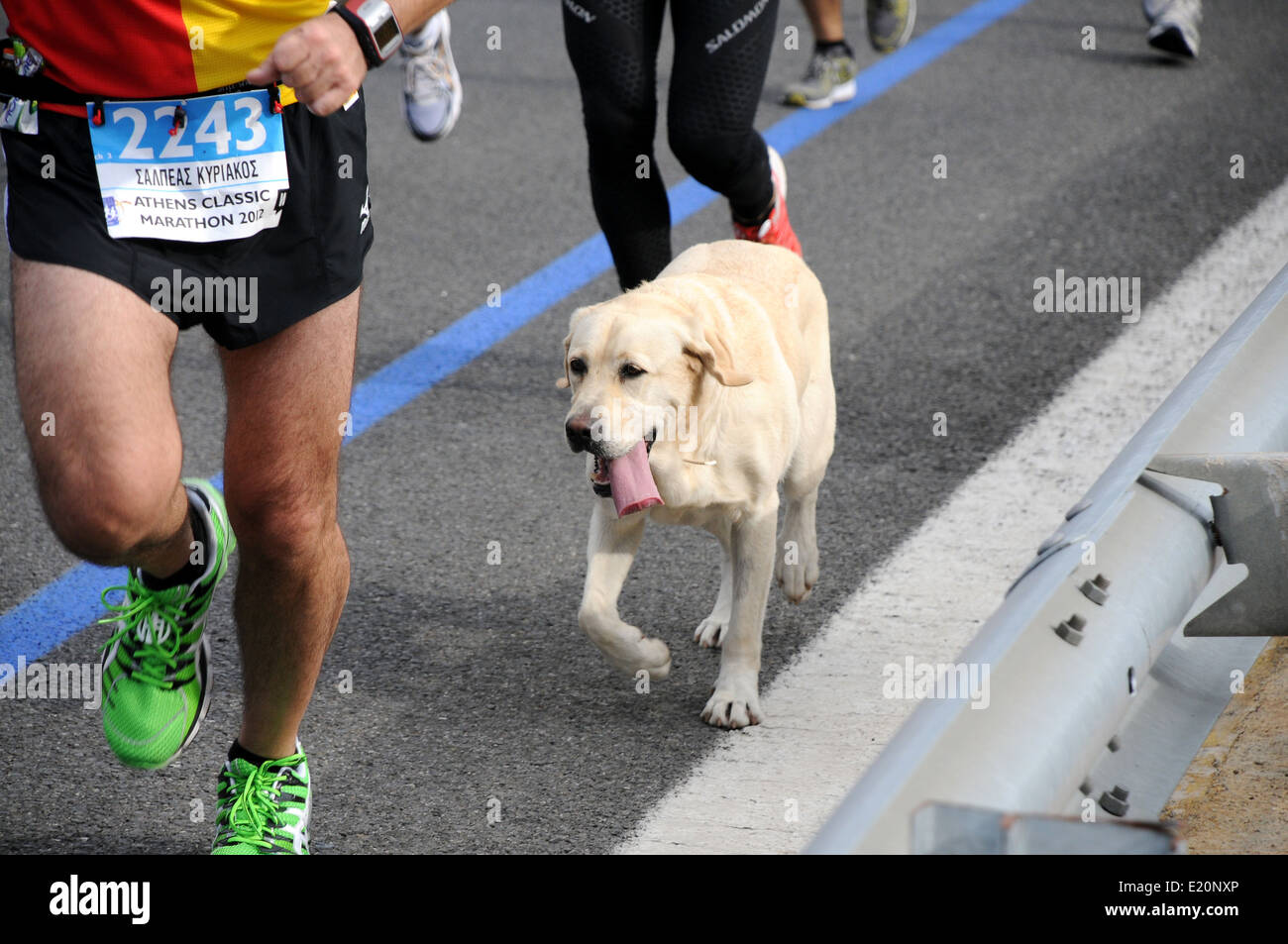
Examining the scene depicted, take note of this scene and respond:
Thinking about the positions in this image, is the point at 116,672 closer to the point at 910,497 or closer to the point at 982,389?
the point at 910,497

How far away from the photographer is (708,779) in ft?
10.4

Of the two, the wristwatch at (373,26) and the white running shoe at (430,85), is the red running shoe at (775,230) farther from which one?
the white running shoe at (430,85)

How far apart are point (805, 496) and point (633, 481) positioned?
732 millimetres

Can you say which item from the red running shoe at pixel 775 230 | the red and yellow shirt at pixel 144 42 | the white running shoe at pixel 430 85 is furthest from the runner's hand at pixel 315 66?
the white running shoe at pixel 430 85

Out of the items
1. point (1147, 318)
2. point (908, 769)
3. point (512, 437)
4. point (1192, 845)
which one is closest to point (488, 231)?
point (512, 437)

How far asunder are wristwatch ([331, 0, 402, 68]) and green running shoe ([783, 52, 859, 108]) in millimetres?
5449

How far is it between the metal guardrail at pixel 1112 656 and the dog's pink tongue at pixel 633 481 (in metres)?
1.15

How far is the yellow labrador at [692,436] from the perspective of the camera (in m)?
3.22

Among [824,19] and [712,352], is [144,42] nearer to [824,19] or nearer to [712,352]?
[712,352]

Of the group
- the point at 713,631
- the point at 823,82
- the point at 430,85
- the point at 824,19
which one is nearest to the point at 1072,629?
the point at 713,631

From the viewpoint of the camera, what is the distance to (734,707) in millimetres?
3377

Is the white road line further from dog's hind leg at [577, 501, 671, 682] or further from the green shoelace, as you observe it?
the green shoelace
